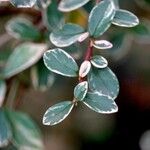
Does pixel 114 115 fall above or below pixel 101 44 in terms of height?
below

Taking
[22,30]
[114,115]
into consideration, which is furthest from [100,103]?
[114,115]

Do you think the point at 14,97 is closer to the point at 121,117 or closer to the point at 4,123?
the point at 4,123

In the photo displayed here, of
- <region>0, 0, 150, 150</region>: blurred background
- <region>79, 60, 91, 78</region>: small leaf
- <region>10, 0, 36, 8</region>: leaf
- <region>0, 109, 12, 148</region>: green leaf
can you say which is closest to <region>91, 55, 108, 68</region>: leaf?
<region>79, 60, 91, 78</region>: small leaf

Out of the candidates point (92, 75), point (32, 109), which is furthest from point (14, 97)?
point (32, 109)

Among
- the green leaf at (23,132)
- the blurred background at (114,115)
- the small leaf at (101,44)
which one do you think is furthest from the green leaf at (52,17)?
the blurred background at (114,115)

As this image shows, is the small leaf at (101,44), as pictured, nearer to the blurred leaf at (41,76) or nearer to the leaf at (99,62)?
the leaf at (99,62)

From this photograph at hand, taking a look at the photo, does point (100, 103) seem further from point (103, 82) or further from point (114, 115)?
point (114, 115)
